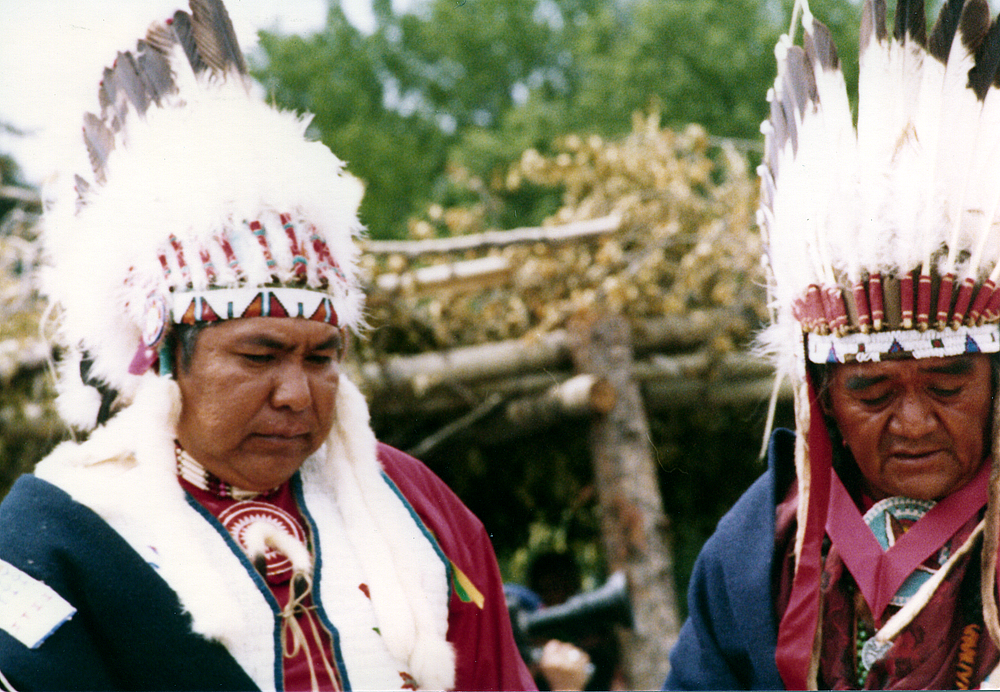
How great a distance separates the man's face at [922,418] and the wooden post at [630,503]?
10.8ft

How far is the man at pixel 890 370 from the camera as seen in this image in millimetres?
2014

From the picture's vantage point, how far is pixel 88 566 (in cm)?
194

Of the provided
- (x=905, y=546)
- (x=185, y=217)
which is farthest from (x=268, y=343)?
(x=905, y=546)

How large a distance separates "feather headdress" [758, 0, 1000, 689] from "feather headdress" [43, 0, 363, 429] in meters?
1.05

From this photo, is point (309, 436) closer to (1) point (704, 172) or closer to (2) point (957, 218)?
(2) point (957, 218)

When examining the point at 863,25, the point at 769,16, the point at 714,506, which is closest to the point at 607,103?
the point at 769,16

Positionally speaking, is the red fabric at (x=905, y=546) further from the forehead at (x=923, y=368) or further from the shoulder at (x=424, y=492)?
the shoulder at (x=424, y=492)

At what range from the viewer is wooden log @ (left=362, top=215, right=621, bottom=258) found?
5.19 m

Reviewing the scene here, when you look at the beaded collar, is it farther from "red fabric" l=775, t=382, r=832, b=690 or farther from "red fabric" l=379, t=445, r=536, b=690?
"red fabric" l=775, t=382, r=832, b=690

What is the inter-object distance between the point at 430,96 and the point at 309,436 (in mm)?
16532

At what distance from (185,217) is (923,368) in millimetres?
1572

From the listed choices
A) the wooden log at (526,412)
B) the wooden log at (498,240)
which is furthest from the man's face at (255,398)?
the wooden log at (526,412)

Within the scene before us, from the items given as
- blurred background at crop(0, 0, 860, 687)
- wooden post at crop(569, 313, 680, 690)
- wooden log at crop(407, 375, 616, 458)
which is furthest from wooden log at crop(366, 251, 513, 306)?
wooden log at crop(407, 375, 616, 458)

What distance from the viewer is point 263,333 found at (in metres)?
2.13
